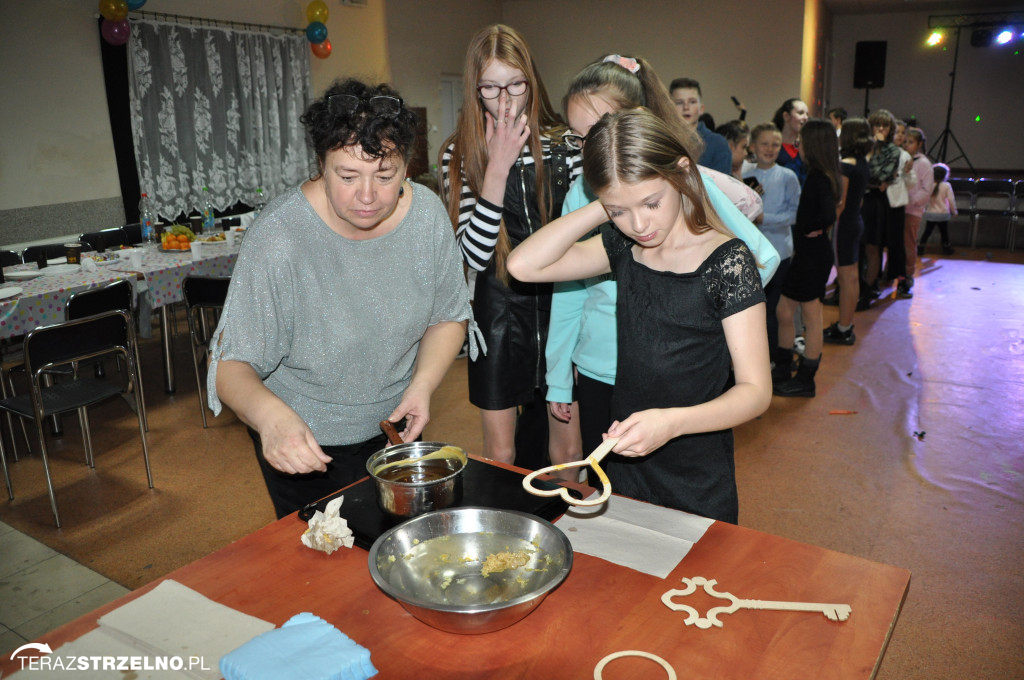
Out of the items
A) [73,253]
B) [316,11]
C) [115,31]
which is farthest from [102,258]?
[316,11]

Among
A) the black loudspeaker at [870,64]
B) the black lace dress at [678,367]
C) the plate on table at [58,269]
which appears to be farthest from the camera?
→ the black loudspeaker at [870,64]

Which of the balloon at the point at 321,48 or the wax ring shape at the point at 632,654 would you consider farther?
the balloon at the point at 321,48

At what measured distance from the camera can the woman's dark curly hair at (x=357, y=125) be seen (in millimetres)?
1326

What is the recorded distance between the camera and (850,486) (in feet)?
10.6

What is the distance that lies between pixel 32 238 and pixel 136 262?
203 cm

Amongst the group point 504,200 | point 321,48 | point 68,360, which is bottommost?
point 68,360

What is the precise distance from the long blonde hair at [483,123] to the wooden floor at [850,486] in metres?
1.59

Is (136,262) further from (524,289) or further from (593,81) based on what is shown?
(593,81)

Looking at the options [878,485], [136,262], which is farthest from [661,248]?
[136,262]

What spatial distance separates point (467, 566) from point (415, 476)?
25cm

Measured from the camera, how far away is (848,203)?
5.12 metres

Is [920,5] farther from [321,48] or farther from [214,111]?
→ [214,111]

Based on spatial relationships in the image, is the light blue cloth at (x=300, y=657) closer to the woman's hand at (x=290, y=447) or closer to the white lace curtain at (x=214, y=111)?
the woman's hand at (x=290, y=447)

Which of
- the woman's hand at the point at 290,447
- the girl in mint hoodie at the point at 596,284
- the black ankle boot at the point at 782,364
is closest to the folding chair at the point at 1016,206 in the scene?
the black ankle boot at the point at 782,364
